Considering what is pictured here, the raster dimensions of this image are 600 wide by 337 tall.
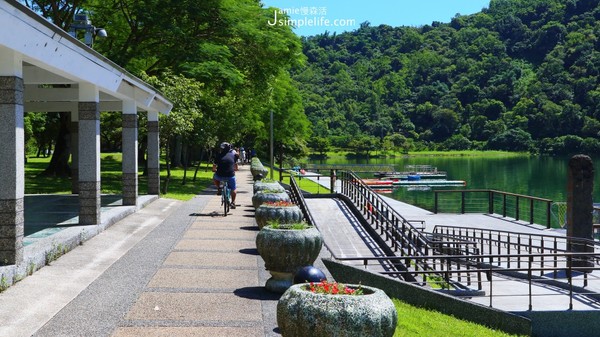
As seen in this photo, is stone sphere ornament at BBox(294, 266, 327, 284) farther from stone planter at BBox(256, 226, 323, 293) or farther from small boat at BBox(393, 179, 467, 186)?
small boat at BBox(393, 179, 467, 186)

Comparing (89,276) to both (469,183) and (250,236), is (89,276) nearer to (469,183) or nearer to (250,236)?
(250,236)

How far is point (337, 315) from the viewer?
6.03m

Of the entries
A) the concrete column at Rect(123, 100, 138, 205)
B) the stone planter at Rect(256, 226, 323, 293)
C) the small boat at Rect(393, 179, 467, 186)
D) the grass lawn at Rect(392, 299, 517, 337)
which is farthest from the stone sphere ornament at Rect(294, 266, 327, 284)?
the small boat at Rect(393, 179, 467, 186)

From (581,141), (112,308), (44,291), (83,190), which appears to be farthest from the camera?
(581,141)

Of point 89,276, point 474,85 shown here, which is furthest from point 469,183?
point 474,85

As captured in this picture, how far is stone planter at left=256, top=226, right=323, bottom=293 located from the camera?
9617 mm

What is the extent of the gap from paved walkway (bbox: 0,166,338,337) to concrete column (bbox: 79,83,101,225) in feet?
2.31

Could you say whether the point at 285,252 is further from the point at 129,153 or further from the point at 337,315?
the point at 129,153

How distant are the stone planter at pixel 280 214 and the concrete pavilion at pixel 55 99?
3828 mm

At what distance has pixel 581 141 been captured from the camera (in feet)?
464

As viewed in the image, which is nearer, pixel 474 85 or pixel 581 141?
pixel 581 141

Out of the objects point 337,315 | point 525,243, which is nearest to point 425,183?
point 525,243

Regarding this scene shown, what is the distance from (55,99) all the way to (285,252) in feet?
41.7

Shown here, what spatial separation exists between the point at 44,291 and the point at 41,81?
6821mm
